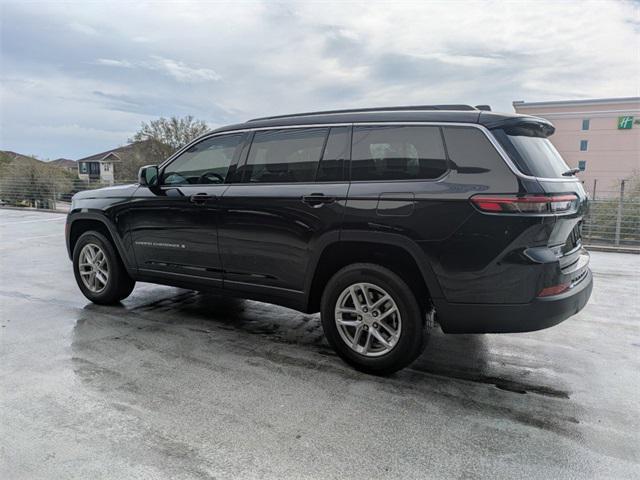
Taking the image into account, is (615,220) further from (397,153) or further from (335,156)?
(335,156)


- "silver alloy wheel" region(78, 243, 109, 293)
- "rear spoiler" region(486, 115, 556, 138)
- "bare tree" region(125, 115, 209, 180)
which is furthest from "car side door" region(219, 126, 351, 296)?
"bare tree" region(125, 115, 209, 180)

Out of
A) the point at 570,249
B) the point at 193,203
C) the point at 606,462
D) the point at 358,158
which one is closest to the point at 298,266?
the point at 358,158

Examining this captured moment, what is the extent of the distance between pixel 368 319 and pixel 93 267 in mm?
3234

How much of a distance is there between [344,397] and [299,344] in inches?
38.4

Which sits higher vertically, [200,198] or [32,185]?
[32,185]

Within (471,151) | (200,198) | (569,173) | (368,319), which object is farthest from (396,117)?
(200,198)

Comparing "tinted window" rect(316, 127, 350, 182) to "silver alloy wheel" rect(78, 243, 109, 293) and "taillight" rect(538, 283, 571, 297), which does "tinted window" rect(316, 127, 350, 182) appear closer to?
"taillight" rect(538, 283, 571, 297)

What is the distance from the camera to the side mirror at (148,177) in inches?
171

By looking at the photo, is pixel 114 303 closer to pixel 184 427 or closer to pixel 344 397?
pixel 184 427

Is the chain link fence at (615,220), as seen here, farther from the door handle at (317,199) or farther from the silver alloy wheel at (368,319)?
the door handle at (317,199)

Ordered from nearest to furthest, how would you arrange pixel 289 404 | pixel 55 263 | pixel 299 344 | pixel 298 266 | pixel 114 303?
pixel 289 404, pixel 298 266, pixel 299 344, pixel 114 303, pixel 55 263

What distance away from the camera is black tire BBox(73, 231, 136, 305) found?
4.75 meters

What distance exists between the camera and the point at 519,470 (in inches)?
88.3

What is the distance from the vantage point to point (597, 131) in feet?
141
